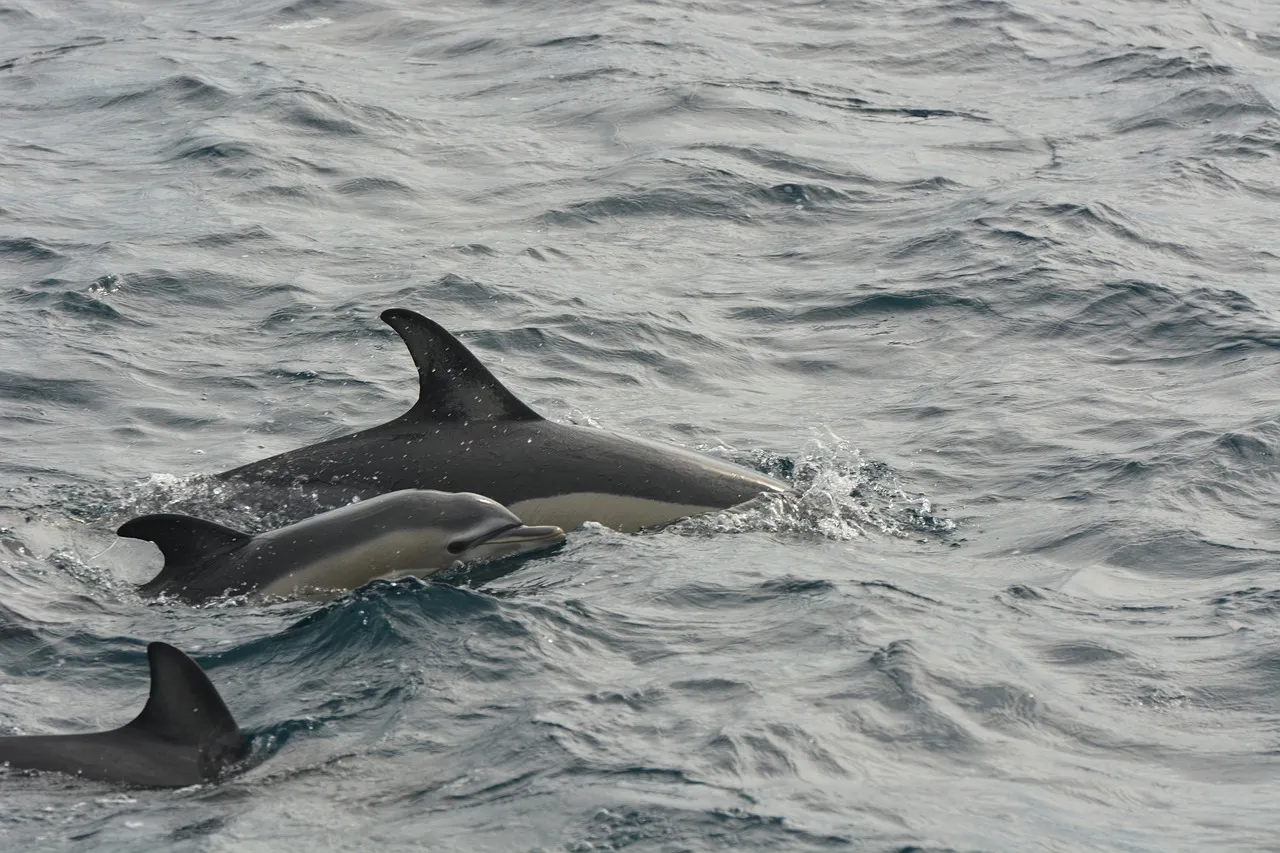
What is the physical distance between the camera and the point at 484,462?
33.8 feet

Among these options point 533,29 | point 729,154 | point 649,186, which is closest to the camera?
point 649,186

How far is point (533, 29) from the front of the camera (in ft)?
88.8

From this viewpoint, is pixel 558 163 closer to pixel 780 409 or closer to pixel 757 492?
pixel 780 409

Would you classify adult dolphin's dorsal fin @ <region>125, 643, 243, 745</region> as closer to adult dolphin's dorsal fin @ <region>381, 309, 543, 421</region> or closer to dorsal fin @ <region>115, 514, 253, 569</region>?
dorsal fin @ <region>115, 514, 253, 569</region>

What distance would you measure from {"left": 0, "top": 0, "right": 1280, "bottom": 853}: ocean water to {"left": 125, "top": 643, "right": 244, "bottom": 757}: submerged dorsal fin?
12.1 inches

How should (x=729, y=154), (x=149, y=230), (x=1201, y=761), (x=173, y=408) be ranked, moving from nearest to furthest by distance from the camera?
(x=1201, y=761) → (x=173, y=408) → (x=149, y=230) → (x=729, y=154)

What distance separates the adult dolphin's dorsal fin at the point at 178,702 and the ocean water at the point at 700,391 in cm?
31

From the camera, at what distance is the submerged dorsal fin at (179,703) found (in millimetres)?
6742

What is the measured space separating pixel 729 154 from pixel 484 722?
1356cm

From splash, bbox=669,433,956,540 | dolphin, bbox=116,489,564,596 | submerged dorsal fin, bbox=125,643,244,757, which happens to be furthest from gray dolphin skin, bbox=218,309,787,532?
submerged dorsal fin, bbox=125,643,244,757

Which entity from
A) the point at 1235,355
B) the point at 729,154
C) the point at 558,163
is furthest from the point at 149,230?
the point at 1235,355

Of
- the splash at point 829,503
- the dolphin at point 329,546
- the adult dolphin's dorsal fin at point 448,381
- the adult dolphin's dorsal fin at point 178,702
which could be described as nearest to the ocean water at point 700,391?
the splash at point 829,503

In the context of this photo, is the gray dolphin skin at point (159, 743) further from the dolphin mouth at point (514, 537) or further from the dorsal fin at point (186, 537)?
the dolphin mouth at point (514, 537)

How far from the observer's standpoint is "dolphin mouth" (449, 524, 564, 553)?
9.36 m
